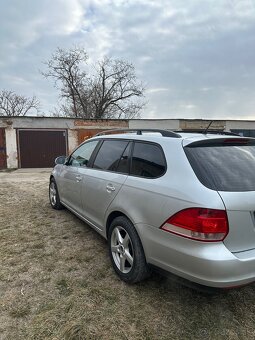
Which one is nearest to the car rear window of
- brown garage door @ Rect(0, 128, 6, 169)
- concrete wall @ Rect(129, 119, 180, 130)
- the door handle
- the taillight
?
the taillight

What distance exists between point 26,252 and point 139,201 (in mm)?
1928

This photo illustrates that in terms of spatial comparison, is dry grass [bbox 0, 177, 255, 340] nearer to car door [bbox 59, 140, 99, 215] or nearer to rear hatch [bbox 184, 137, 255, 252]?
rear hatch [bbox 184, 137, 255, 252]

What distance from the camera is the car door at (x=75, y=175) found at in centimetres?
416

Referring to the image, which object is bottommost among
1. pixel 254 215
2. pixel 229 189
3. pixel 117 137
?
pixel 254 215

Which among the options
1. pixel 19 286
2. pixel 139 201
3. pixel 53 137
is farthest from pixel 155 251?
pixel 53 137

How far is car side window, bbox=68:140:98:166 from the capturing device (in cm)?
418

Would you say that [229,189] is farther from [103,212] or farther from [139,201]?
[103,212]

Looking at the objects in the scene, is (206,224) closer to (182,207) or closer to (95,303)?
(182,207)

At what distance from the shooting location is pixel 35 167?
16172 mm

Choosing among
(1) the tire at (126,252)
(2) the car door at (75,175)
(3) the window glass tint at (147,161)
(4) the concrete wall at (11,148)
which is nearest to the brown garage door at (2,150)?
(4) the concrete wall at (11,148)

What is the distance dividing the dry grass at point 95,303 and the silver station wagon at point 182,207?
0.27 m

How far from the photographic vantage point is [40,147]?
52.9ft

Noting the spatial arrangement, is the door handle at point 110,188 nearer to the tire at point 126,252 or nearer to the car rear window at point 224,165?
the tire at point 126,252

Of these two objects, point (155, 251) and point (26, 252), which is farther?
point (26, 252)
